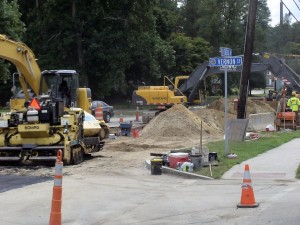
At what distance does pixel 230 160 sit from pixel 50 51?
4077 centimetres

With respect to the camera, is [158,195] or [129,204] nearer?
[129,204]

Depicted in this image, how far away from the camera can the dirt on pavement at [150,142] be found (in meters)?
16.4

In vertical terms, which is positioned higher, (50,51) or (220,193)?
(50,51)

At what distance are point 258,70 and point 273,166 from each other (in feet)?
68.8

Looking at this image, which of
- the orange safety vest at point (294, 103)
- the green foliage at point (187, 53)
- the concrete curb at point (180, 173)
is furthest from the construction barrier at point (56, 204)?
the green foliage at point (187, 53)

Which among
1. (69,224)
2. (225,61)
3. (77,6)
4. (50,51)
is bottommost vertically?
(69,224)

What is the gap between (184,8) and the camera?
3501 inches

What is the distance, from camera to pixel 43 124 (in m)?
17.3

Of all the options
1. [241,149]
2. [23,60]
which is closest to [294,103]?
[241,149]

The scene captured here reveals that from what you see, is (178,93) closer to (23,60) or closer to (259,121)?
(259,121)

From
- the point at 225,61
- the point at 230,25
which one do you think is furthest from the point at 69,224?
the point at 230,25

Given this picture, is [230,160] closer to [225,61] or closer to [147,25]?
[225,61]

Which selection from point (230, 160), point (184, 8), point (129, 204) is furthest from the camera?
point (184, 8)

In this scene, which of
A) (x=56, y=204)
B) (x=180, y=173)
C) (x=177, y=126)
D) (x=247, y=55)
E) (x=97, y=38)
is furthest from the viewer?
(x=97, y=38)
